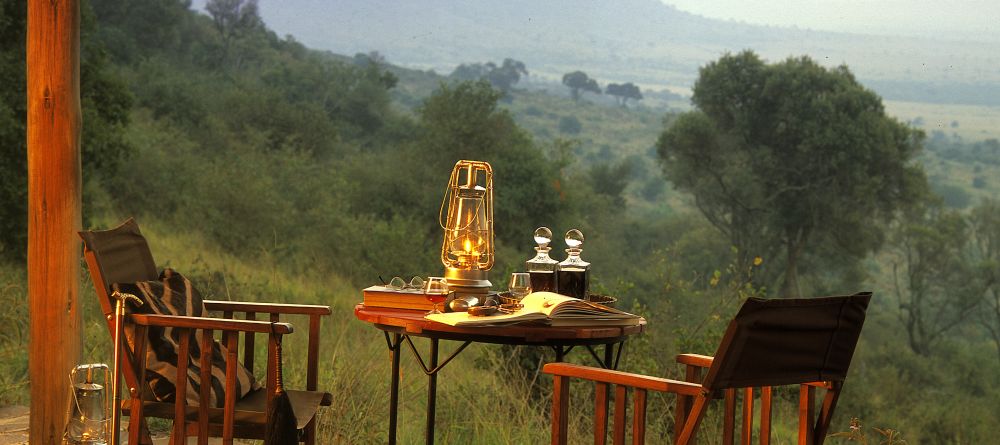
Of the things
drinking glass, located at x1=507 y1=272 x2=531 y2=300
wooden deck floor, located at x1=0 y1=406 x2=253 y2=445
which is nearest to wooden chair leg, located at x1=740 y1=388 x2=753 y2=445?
drinking glass, located at x1=507 y1=272 x2=531 y2=300

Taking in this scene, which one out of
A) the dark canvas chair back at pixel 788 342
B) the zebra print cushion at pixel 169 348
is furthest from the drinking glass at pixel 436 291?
the dark canvas chair back at pixel 788 342

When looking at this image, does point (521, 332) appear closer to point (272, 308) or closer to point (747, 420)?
point (747, 420)

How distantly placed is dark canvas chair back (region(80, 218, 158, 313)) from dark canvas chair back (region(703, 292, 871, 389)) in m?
1.56

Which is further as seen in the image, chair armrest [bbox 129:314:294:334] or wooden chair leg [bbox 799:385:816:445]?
chair armrest [bbox 129:314:294:334]

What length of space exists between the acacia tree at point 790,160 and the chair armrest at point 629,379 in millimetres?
16451

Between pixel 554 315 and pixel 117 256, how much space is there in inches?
47.5

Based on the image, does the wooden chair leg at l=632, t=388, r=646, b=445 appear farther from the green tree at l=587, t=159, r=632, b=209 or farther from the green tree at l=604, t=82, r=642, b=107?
the green tree at l=604, t=82, r=642, b=107

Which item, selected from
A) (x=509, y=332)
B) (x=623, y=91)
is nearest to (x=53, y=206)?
(x=509, y=332)

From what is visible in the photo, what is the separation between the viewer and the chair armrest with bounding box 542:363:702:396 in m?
2.33

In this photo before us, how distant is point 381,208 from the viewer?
55.3 ft

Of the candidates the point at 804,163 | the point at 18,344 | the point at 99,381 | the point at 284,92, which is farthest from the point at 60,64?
the point at 284,92

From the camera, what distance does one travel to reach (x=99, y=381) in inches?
112

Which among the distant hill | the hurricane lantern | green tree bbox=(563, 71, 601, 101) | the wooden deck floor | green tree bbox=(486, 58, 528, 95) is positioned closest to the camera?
the hurricane lantern

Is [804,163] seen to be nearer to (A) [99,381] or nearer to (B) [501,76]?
(B) [501,76]
